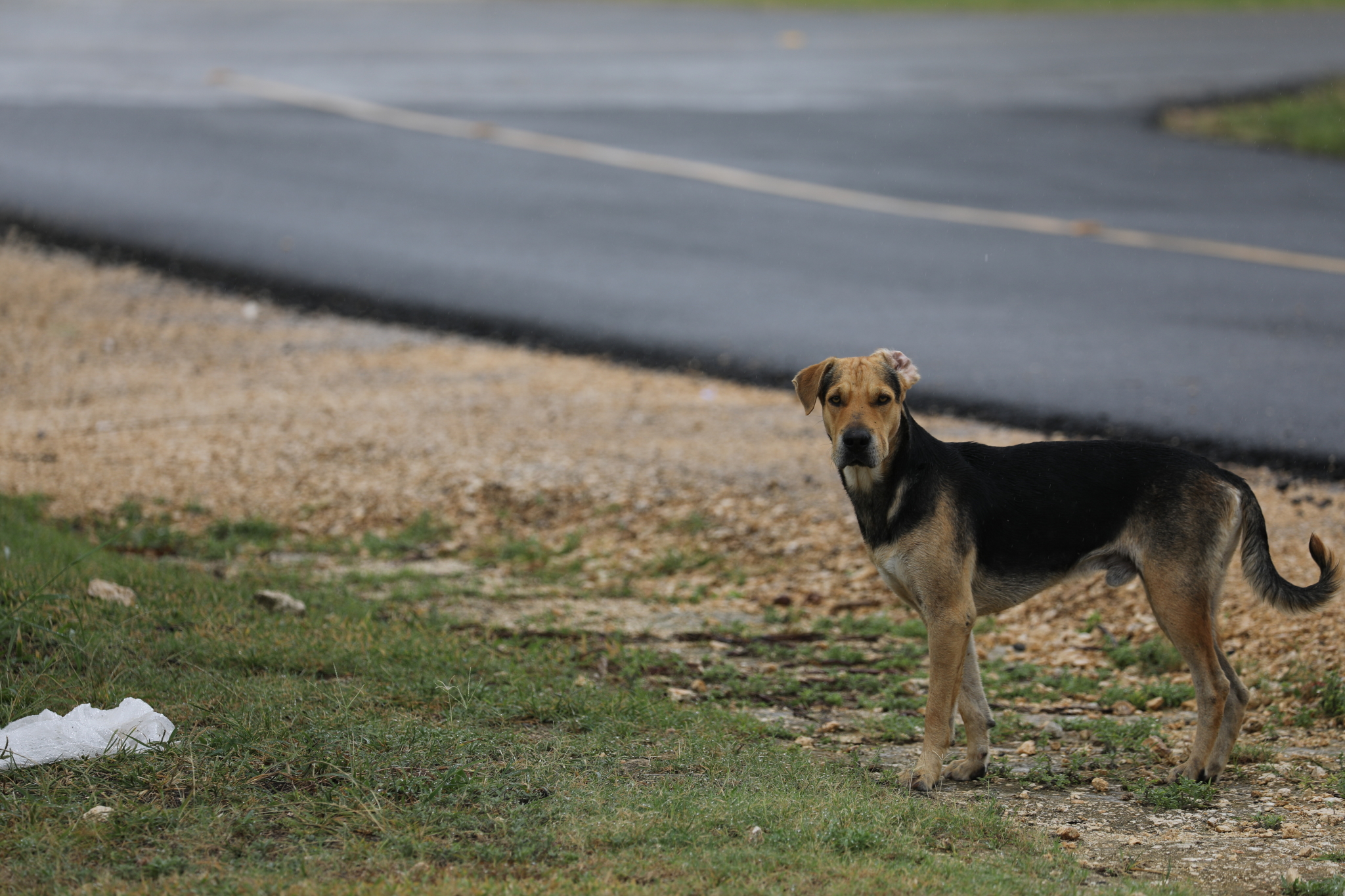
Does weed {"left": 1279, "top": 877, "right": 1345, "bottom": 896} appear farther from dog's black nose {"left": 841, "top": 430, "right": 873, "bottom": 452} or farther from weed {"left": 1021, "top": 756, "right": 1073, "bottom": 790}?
dog's black nose {"left": 841, "top": 430, "right": 873, "bottom": 452}

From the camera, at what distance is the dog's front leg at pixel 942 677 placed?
5137 mm

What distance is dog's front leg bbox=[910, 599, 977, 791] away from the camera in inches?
202

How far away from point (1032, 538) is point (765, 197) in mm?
9436

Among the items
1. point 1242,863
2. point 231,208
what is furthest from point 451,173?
point 1242,863

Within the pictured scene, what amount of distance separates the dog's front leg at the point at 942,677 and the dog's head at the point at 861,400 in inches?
25.6

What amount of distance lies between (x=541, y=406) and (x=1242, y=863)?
5954mm

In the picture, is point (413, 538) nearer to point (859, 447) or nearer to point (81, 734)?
point (81, 734)

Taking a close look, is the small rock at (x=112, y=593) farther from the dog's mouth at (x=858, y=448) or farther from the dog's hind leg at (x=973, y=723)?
the dog's hind leg at (x=973, y=723)

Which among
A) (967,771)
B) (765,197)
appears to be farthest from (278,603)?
(765,197)

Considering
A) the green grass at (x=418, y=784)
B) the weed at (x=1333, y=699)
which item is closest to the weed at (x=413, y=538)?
the green grass at (x=418, y=784)

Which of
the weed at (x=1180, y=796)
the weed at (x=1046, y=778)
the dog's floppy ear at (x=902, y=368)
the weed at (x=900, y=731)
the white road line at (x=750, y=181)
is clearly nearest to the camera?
the weed at (x=1180, y=796)

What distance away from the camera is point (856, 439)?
4.88m

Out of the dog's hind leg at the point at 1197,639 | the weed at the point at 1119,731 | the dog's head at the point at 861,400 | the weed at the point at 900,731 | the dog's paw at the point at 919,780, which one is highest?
the dog's head at the point at 861,400

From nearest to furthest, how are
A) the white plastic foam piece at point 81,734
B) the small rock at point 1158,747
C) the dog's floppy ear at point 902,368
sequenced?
1. the white plastic foam piece at point 81,734
2. the dog's floppy ear at point 902,368
3. the small rock at point 1158,747
